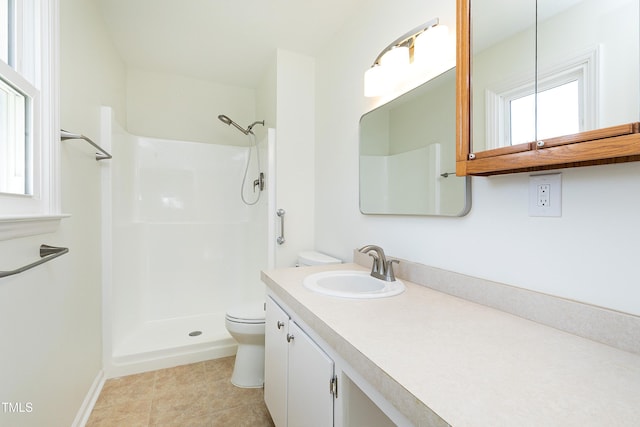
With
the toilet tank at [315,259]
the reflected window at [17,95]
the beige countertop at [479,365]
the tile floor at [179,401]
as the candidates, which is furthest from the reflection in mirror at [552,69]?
the tile floor at [179,401]

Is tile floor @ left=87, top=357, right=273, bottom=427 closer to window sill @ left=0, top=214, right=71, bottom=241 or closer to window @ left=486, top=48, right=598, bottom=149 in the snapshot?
window sill @ left=0, top=214, right=71, bottom=241

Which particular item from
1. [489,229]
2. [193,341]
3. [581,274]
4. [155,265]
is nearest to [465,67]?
[489,229]

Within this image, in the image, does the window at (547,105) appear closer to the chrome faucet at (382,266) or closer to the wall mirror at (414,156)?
the wall mirror at (414,156)

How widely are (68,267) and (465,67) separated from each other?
191cm

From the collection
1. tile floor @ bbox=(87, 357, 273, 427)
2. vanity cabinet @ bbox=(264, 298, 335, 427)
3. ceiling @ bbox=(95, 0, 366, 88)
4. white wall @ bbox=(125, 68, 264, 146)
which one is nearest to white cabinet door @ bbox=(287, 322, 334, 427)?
vanity cabinet @ bbox=(264, 298, 335, 427)

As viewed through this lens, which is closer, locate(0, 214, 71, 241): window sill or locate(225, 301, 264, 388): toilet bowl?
locate(0, 214, 71, 241): window sill

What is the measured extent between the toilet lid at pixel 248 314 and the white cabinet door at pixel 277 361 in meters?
0.40

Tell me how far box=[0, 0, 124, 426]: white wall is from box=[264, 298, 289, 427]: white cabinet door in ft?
2.82

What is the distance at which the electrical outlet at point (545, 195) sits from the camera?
2.76ft

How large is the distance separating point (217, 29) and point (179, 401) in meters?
2.45

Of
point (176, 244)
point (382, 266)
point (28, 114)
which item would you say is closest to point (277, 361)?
point (382, 266)

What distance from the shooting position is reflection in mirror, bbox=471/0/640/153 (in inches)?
26.6

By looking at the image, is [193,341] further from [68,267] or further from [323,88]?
[323,88]

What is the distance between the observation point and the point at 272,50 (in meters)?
2.32
